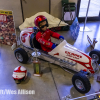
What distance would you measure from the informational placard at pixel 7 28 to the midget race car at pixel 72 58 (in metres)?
0.59

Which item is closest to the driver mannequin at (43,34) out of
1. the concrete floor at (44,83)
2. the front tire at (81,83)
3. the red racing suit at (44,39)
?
the red racing suit at (44,39)

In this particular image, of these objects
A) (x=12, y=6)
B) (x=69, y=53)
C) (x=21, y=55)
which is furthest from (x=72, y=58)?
(x=12, y=6)

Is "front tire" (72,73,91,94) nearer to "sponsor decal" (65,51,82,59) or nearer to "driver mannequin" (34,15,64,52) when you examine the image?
"sponsor decal" (65,51,82,59)

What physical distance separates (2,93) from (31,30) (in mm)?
1555

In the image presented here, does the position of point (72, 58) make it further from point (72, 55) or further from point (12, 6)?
point (12, 6)

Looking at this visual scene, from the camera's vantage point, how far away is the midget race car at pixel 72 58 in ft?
6.92

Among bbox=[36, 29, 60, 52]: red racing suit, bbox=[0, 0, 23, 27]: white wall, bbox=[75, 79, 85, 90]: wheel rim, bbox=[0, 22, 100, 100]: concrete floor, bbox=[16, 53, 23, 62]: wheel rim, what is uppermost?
bbox=[0, 0, 23, 27]: white wall

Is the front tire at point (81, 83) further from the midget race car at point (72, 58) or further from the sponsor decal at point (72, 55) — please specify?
the sponsor decal at point (72, 55)

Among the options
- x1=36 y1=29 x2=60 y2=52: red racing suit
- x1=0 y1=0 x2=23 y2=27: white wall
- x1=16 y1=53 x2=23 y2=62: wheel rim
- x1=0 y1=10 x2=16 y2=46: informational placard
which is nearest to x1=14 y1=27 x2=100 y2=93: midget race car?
x1=16 y1=53 x2=23 y2=62: wheel rim

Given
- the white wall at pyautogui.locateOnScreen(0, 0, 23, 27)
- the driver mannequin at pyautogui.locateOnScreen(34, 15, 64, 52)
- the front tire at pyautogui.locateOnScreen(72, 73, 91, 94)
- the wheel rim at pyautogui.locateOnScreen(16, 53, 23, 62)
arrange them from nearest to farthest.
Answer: the front tire at pyautogui.locateOnScreen(72, 73, 91, 94) → the driver mannequin at pyautogui.locateOnScreen(34, 15, 64, 52) → the wheel rim at pyautogui.locateOnScreen(16, 53, 23, 62) → the white wall at pyautogui.locateOnScreen(0, 0, 23, 27)

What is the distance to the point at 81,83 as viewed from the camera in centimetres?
208

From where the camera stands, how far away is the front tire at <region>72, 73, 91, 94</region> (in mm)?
1965

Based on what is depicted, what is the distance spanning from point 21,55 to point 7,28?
1043mm

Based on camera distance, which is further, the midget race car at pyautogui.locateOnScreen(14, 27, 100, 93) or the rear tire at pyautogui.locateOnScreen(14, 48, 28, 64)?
the rear tire at pyautogui.locateOnScreen(14, 48, 28, 64)
